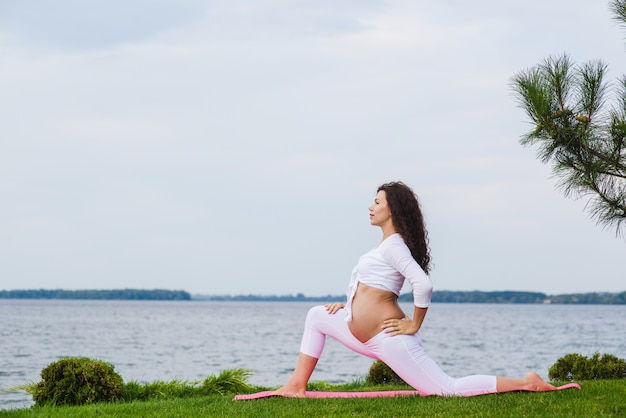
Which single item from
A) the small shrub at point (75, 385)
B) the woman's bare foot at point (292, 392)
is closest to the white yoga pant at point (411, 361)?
the woman's bare foot at point (292, 392)

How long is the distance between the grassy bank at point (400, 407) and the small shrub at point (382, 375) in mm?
3985

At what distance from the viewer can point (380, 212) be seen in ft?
24.9

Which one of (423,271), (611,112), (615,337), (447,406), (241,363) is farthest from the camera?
(615,337)

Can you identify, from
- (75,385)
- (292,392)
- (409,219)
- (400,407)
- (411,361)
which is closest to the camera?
(400,407)

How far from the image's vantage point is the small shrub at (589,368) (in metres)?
10.6

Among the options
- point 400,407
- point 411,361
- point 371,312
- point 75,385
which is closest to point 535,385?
point 411,361

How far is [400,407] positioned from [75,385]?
4614mm

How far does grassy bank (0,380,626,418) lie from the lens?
6.49 m

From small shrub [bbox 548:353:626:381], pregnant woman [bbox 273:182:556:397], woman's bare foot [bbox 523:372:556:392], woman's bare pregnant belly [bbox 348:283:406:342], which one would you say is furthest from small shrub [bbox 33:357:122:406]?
small shrub [bbox 548:353:626:381]

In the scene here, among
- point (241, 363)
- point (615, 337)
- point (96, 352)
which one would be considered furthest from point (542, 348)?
point (96, 352)

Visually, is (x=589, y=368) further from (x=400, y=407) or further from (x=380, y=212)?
(x=380, y=212)

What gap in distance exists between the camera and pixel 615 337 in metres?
62.0

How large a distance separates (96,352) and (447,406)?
36556 mm

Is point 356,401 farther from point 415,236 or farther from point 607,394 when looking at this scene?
point 607,394
